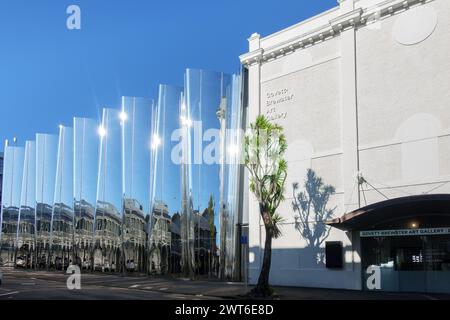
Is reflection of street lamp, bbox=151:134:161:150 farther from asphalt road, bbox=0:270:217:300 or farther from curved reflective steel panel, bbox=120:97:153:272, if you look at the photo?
asphalt road, bbox=0:270:217:300

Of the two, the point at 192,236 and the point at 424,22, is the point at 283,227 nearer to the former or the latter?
the point at 192,236

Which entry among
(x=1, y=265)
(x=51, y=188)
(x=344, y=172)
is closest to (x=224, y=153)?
(x=344, y=172)

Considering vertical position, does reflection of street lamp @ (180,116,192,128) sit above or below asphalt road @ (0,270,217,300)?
above

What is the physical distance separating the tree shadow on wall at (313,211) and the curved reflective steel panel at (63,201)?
31.2 metres

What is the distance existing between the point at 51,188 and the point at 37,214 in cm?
378

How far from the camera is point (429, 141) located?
2464 centimetres

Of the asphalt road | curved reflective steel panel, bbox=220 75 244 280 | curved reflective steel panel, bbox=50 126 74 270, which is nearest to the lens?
the asphalt road

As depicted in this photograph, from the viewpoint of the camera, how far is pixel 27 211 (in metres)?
63.4

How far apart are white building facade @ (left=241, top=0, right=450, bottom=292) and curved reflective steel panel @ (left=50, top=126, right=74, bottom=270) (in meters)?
28.1

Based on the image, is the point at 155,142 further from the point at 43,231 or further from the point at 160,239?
the point at 43,231

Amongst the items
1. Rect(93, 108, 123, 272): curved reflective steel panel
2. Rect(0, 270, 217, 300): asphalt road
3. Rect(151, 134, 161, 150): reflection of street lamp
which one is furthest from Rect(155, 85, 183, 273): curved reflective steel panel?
Rect(0, 270, 217, 300): asphalt road

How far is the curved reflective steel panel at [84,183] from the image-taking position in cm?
5031

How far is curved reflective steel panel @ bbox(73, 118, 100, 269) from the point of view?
5031 centimetres
